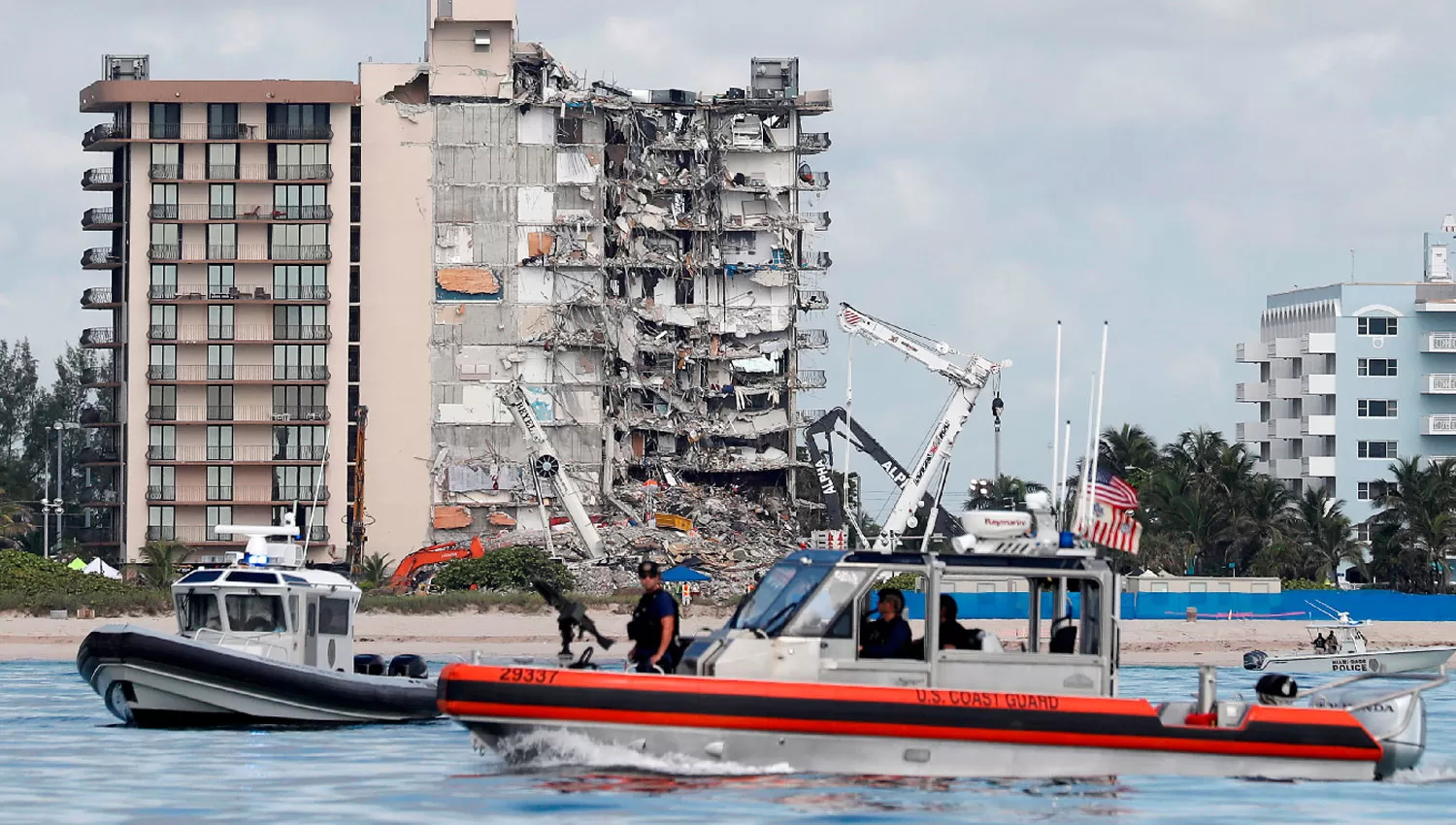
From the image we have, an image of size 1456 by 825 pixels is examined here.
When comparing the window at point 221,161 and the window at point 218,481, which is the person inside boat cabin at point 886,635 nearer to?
the window at point 218,481

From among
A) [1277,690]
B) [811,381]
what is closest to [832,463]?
[811,381]

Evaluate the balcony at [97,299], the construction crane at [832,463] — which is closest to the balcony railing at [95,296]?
the balcony at [97,299]

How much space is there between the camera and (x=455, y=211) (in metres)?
104

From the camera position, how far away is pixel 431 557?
315ft

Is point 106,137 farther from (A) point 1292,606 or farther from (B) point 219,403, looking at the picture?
(A) point 1292,606

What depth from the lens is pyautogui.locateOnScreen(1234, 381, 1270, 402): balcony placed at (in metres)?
116

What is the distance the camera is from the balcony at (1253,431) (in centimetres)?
11550

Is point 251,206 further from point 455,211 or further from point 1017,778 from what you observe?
point 1017,778

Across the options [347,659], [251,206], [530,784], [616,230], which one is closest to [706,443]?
[616,230]

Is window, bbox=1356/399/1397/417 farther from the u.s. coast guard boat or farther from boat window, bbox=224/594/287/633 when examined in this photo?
the u.s. coast guard boat

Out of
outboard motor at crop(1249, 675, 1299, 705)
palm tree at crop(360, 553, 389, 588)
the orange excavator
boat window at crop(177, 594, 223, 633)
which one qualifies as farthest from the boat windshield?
the orange excavator

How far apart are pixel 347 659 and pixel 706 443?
7519cm

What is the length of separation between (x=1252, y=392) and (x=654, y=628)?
9694cm

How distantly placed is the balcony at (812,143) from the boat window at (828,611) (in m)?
89.4
